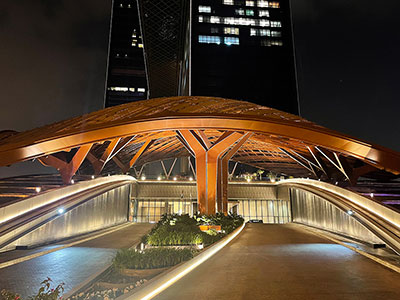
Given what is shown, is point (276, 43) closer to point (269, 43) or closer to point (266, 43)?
point (269, 43)

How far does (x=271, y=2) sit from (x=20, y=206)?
81469mm

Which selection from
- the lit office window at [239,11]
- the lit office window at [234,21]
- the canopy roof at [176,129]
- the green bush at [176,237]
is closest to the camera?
the green bush at [176,237]

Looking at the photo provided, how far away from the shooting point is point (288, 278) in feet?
24.8

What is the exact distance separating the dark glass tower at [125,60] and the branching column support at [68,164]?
3642 inches

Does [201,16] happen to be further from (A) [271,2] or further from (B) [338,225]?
(B) [338,225]

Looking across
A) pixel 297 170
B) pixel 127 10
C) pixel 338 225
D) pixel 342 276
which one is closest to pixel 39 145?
pixel 342 276

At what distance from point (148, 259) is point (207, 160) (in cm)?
1604

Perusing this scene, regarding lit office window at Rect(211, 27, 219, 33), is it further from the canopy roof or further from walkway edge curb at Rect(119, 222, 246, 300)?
walkway edge curb at Rect(119, 222, 246, 300)

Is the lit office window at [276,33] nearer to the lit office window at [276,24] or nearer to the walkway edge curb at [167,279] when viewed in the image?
the lit office window at [276,24]

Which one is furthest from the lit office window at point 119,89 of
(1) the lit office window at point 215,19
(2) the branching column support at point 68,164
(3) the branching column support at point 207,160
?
(3) the branching column support at point 207,160

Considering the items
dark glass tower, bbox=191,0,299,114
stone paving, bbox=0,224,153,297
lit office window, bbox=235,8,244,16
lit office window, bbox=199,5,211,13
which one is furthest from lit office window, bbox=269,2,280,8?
stone paving, bbox=0,224,153,297

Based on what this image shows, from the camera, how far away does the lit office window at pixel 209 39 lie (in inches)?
2743

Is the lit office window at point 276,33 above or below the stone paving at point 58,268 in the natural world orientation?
above

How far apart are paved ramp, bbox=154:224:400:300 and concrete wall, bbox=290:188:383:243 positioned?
403cm
